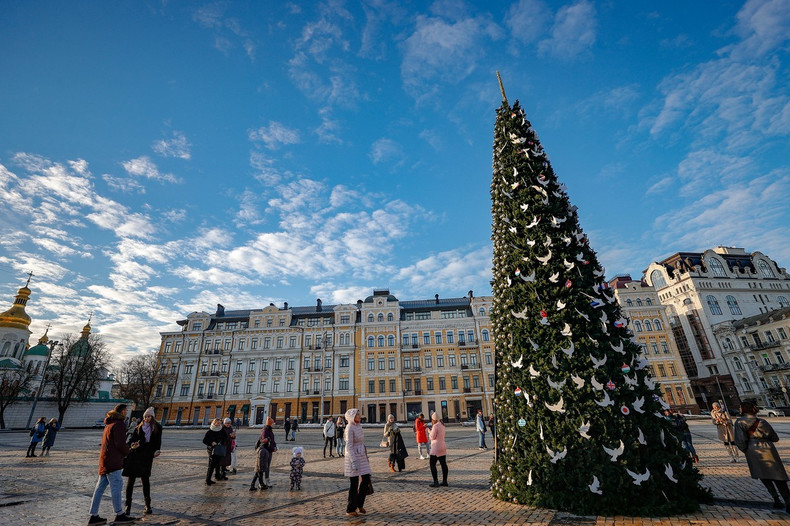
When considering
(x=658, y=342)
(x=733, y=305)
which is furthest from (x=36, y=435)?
(x=733, y=305)

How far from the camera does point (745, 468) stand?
857 centimetres

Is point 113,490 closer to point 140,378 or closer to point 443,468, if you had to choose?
point 443,468

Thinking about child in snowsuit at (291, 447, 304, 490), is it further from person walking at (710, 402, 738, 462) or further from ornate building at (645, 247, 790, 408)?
ornate building at (645, 247, 790, 408)

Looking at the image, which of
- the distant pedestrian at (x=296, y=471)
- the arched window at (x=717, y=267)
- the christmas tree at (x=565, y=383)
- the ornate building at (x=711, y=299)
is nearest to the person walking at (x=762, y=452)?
the christmas tree at (x=565, y=383)

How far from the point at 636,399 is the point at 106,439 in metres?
8.64

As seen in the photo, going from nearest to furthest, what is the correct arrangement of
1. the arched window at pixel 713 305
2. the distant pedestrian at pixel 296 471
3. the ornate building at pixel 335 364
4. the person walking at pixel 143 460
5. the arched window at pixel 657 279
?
the person walking at pixel 143 460 < the distant pedestrian at pixel 296 471 < the ornate building at pixel 335 364 < the arched window at pixel 713 305 < the arched window at pixel 657 279

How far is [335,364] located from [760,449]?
151ft

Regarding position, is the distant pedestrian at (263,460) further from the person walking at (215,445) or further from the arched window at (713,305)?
the arched window at (713,305)

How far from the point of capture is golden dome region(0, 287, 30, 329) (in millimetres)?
51812

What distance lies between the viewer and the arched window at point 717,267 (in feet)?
178

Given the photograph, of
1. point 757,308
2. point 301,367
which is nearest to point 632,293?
point 757,308

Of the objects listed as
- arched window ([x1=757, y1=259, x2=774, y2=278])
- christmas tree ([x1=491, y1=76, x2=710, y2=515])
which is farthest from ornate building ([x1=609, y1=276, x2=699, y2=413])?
christmas tree ([x1=491, y1=76, x2=710, y2=515])

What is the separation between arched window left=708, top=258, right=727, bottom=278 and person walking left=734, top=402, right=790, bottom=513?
211ft

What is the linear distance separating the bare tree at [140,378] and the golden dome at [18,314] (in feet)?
48.7
